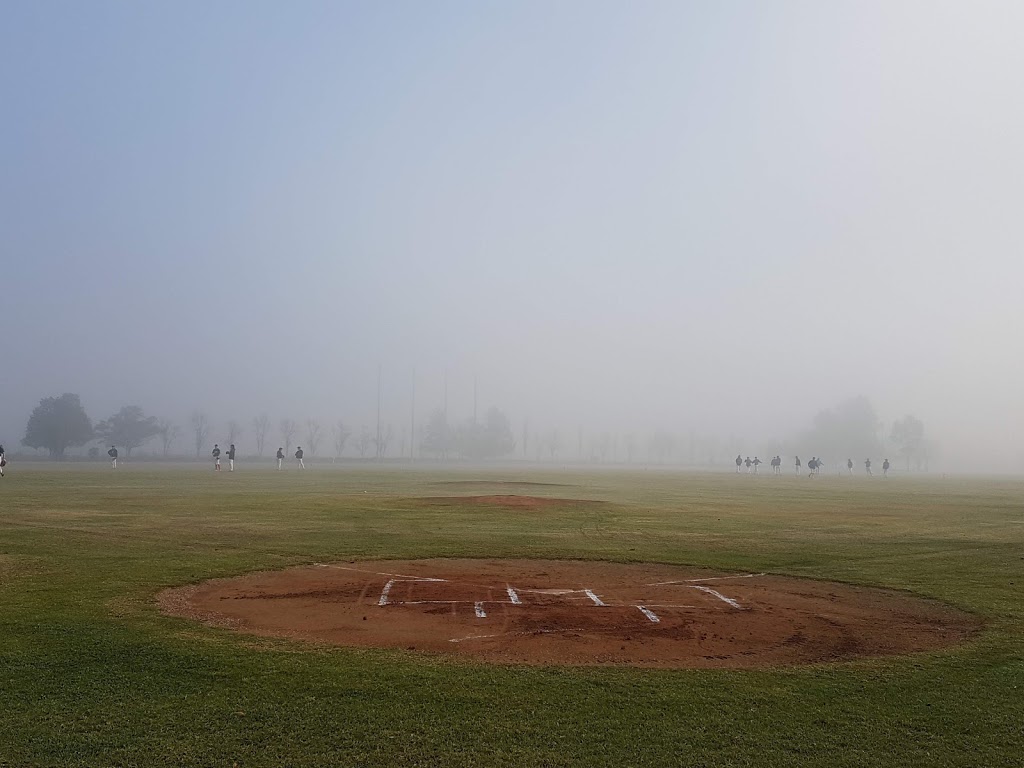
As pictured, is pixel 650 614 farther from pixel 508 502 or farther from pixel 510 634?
pixel 508 502

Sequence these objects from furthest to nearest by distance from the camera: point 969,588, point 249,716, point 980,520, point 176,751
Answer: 1. point 980,520
2. point 969,588
3. point 249,716
4. point 176,751

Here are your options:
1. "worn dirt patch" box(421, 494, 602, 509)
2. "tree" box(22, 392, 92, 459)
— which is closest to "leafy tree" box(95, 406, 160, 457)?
"tree" box(22, 392, 92, 459)

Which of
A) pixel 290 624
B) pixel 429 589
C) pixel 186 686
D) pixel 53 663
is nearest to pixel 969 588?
pixel 429 589

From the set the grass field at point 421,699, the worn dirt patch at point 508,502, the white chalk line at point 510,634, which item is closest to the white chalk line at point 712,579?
the grass field at point 421,699

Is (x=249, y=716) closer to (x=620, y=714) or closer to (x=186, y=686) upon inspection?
(x=186, y=686)

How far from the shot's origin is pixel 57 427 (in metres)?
123

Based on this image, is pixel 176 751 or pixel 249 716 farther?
pixel 249 716

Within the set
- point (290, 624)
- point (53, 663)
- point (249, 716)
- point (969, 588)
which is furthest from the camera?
point (969, 588)

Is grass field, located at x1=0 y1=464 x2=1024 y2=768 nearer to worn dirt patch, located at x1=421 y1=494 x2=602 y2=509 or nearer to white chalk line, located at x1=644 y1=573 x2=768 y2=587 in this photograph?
white chalk line, located at x1=644 y1=573 x2=768 y2=587

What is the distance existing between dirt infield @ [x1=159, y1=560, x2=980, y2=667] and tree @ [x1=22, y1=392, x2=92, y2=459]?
132m

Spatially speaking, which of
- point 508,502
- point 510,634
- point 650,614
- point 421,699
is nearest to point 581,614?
point 650,614

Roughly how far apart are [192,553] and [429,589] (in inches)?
253

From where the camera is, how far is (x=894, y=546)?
18.7 metres

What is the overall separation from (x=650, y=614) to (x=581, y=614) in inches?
41.4
